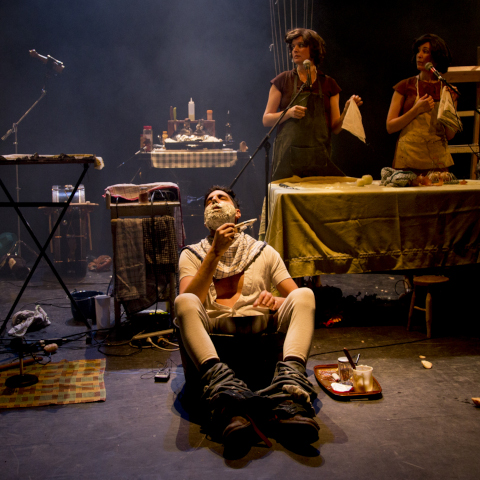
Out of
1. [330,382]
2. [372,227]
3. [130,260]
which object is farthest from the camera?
[130,260]

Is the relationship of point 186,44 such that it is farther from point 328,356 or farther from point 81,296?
point 328,356

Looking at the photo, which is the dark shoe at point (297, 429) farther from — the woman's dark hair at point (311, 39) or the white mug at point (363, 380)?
the woman's dark hair at point (311, 39)

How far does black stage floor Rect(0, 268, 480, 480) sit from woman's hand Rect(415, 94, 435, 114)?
1635mm

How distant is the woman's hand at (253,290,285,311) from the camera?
2400 millimetres

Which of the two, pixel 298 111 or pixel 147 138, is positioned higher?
pixel 147 138

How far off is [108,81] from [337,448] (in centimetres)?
677

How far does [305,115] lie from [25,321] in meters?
2.65

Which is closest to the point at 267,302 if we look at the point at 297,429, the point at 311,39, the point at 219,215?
the point at 219,215

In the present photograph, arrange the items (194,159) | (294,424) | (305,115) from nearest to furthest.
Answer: (294,424) < (305,115) < (194,159)

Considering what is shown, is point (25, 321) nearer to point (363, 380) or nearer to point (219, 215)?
point (219, 215)

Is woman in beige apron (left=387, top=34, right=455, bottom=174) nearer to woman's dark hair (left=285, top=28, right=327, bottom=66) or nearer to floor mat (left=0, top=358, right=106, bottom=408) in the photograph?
woman's dark hair (left=285, top=28, right=327, bottom=66)

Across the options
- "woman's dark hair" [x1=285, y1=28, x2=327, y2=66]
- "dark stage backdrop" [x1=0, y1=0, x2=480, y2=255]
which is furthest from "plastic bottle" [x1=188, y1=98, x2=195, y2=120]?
"woman's dark hair" [x1=285, y1=28, x2=327, y2=66]

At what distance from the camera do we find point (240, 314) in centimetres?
245

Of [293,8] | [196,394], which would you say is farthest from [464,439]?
[293,8]
